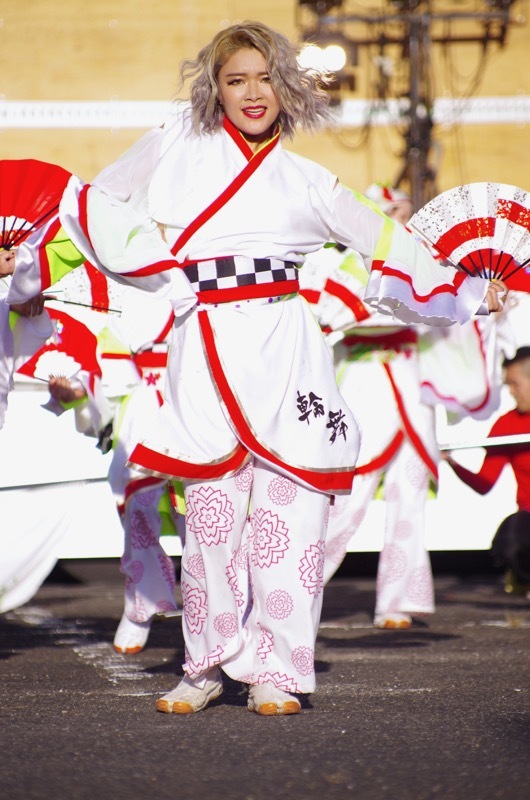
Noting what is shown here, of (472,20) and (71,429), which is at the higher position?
(472,20)

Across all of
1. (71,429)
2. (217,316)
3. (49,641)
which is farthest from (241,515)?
(71,429)

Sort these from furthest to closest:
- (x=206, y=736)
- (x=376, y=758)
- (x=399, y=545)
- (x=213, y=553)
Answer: (x=399, y=545) → (x=213, y=553) → (x=206, y=736) → (x=376, y=758)

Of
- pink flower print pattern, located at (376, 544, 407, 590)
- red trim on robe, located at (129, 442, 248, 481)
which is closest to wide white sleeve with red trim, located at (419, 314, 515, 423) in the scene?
pink flower print pattern, located at (376, 544, 407, 590)

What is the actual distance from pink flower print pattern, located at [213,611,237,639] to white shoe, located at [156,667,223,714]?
137mm

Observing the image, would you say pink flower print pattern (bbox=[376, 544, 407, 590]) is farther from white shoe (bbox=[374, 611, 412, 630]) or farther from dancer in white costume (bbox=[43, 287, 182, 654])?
dancer in white costume (bbox=[43, 287, 182, 654])

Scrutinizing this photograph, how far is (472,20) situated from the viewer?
14.3m

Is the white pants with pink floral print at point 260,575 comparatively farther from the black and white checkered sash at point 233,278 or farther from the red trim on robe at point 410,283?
the red trim on robe at point 410,283

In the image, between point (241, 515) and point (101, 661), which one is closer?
point (241, 515)

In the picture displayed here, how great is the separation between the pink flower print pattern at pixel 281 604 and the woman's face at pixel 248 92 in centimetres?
120

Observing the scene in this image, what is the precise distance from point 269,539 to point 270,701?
40cm

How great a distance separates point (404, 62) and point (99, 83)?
340 cm

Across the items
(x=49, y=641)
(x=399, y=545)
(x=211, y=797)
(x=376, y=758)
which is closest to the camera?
(x=211, y=797)

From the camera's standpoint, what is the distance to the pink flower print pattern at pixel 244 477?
3303 millimetres

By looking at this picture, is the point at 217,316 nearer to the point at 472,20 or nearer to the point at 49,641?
the point at 49,641
